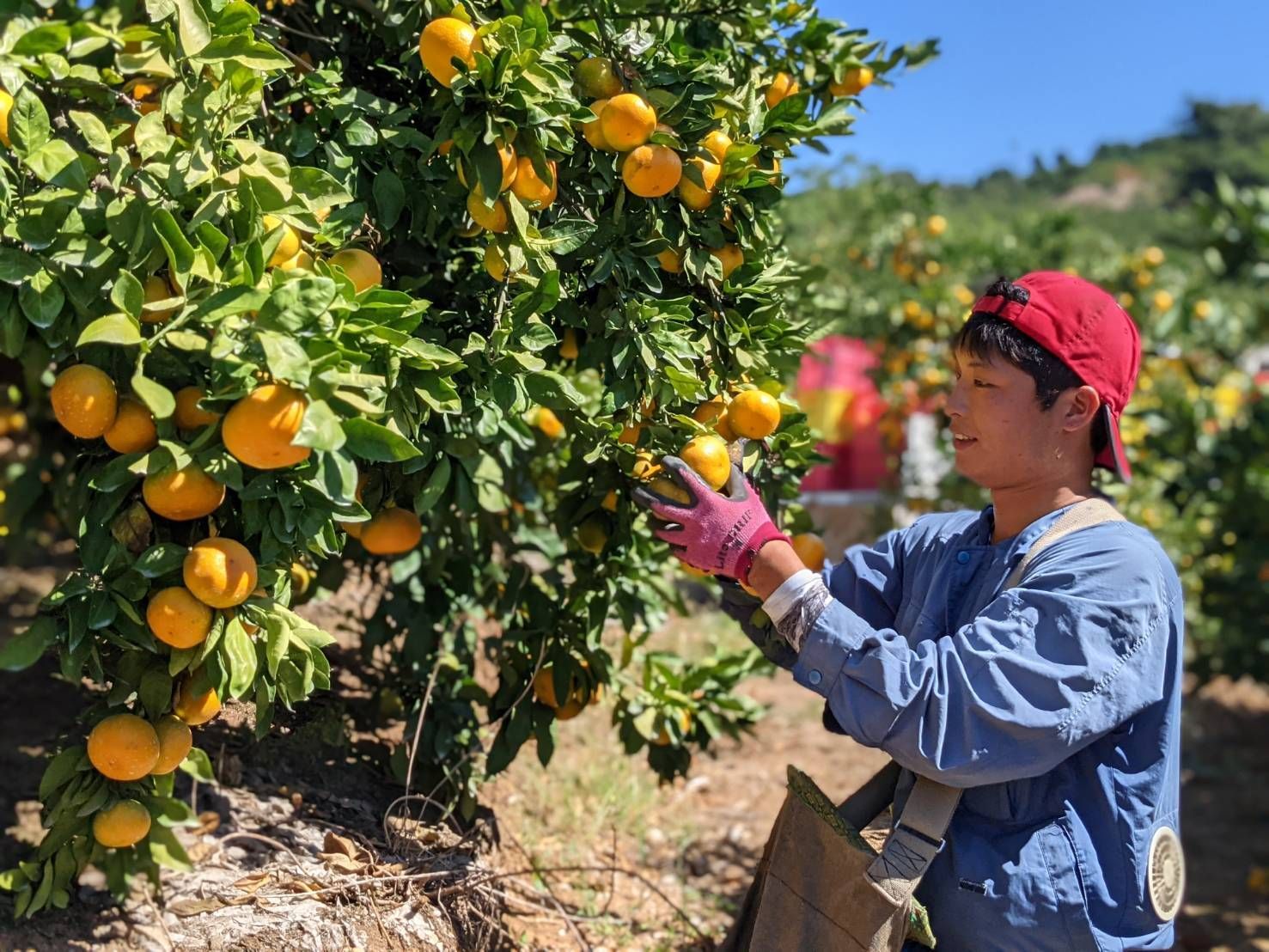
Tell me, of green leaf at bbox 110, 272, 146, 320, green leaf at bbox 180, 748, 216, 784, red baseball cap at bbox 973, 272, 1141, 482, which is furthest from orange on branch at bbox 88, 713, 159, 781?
red baseball cap at bbox 973, 272, 1141, 482

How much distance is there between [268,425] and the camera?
3.94ft

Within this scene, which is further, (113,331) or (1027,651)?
(1027,651)

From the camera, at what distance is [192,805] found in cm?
231

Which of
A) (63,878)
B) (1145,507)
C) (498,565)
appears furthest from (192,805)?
(1145,507)

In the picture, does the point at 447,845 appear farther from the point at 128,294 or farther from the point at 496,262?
the point at 128,294

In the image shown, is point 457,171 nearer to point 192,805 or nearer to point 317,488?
point 317,488

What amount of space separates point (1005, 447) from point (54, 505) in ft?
8.99

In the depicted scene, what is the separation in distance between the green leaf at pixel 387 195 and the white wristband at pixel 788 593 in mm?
757

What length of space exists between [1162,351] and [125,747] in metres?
5.18

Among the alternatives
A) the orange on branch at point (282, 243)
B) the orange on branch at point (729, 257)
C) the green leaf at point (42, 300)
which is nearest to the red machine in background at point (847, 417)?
the orange on branch at point (729, 257)

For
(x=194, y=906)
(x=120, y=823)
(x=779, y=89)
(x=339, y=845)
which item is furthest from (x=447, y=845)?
(x=779, y=89)

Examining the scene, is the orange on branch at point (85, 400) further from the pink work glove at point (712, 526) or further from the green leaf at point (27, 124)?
the pink work glove at point (712, 526)

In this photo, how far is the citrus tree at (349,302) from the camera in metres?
1.32

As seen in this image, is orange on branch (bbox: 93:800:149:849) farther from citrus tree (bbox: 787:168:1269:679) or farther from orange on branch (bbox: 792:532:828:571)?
citrus tree (bbox: 787:168:1269:679)
